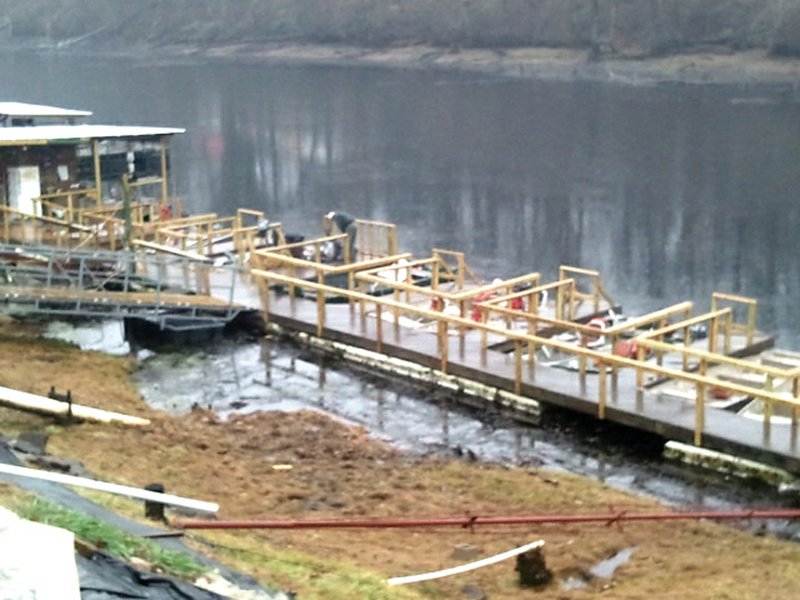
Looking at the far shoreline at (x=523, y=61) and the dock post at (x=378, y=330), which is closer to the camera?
the dock post at (x=378, y=330)

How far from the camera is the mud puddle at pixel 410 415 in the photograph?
14.4 m

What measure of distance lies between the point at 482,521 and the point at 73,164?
1858 cm

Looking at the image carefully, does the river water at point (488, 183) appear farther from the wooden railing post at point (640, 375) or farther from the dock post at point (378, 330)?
the wooden railing post at point (640, 375)

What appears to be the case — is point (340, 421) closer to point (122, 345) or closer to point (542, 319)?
point (542, 319)

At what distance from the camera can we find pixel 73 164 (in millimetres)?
27312

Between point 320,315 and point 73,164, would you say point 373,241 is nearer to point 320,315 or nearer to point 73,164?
point 73,164

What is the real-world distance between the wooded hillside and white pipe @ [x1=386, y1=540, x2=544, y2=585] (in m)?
87.3

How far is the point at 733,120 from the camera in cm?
7281

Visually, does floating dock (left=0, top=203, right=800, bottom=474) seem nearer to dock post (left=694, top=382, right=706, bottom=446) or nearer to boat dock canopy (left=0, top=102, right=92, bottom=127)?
dock post (left=694, top=382, right=706, bottom=446)

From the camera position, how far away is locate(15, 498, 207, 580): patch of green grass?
7.48 m

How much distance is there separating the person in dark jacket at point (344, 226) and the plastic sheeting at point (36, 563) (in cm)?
1922

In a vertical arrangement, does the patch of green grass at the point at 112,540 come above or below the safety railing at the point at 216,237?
above

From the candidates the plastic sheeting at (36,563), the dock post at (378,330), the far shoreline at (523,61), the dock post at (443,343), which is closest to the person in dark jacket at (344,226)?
the dock post at (378,330)

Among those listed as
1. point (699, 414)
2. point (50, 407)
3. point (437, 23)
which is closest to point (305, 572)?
point (50, 407)
